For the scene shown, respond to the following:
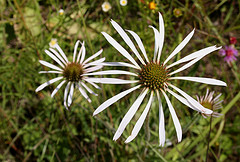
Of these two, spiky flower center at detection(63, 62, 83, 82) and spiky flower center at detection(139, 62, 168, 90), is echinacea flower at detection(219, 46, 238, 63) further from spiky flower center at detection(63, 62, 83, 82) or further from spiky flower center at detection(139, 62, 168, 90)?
spiky flower center at detection(63, 62, 83, 82)

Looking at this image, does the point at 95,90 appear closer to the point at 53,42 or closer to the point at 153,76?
the point at 53,42

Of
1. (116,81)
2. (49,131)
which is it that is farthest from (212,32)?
(49,131)

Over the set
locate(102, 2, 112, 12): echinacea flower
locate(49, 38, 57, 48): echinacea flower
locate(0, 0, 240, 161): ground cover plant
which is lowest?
locate(0, 0, 240, 161): ground cover plant

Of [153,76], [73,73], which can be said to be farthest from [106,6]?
[153,76]

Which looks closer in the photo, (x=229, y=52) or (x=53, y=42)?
(x=229, y=52)

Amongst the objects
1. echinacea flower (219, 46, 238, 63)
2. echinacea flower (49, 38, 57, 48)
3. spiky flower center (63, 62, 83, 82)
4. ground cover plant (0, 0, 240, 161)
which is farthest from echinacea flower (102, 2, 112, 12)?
echinacea flower (219, 46, 238, 63)
